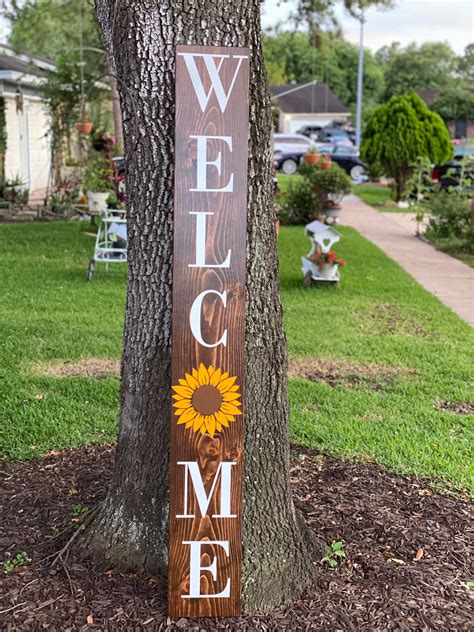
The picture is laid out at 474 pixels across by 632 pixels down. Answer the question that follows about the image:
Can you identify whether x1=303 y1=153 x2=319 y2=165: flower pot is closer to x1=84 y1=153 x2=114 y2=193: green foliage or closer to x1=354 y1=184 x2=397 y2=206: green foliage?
x1=84 y1=153 x2=114 y2=193: green foliage

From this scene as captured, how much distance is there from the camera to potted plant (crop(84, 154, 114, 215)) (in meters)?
12.5

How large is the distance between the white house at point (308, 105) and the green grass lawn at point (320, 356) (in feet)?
159

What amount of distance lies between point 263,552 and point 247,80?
167 cm

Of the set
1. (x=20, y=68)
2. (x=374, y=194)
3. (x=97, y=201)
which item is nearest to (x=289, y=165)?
(x=374, y=194)

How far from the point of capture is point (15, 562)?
9.71ft

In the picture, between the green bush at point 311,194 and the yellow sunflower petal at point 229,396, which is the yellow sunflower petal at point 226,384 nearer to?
the yellow sunflower petal at point 229,396

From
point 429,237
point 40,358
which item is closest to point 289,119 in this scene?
point 429,237

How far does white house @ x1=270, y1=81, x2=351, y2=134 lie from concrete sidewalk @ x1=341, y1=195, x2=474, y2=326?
132 feet

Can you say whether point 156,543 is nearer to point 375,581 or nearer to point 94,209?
point 375,581

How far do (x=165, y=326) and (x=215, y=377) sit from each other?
363mm

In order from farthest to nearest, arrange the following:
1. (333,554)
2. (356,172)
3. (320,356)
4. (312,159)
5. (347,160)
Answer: (356,172) → (347,160) → (312,159) → (320,356) → (333,554)

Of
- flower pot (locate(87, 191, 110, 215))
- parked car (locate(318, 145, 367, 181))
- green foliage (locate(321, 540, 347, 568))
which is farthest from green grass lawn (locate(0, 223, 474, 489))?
parked car (locate(318, 145, 367, 181))

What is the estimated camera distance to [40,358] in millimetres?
5852

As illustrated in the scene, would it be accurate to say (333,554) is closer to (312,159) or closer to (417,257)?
(417,257)
